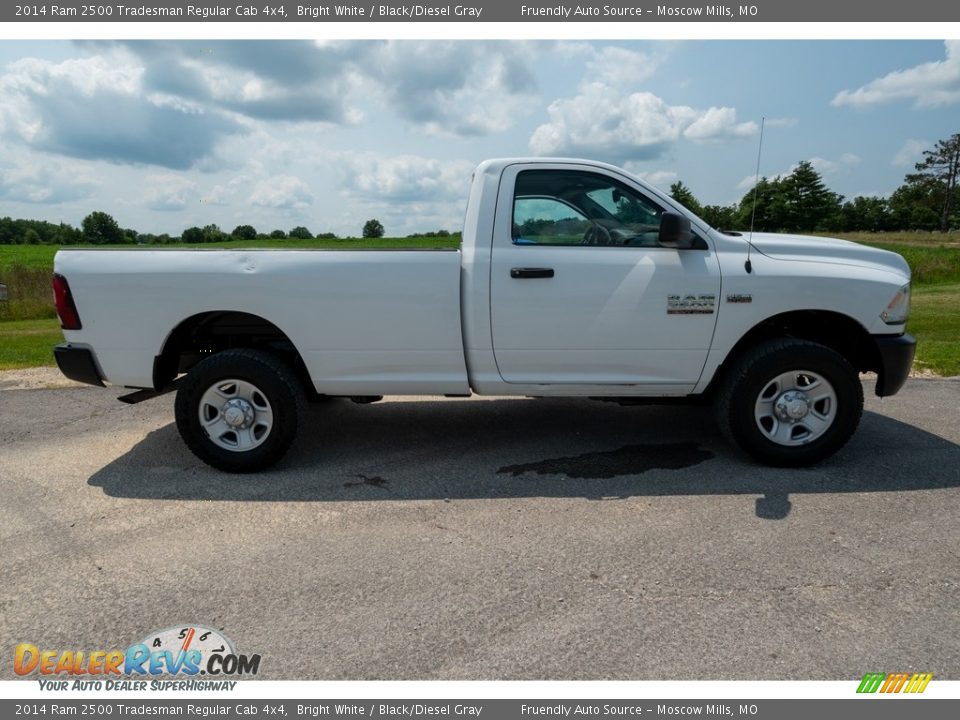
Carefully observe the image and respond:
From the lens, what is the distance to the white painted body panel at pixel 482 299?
4078 millimetres

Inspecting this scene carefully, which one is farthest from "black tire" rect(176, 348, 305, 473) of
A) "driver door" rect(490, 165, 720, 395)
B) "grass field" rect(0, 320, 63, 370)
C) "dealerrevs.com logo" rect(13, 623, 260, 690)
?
"grass field" rect(0, 320, 63, 370)

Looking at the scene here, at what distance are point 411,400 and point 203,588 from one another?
A: 10.9 feet

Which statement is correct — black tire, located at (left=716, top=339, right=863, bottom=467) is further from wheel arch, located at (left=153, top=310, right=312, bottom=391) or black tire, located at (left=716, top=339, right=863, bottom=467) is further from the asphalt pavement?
wheel arch, located at (left=153, top=310, right=312, bottom=391)

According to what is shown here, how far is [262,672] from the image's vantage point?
7.85 feet

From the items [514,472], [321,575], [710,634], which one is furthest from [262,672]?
[514,472]

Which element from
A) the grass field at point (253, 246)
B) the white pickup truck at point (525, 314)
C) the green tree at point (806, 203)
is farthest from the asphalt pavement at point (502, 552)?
the green tree at point (806, 203)

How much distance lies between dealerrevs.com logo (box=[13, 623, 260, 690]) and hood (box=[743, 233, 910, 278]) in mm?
3877

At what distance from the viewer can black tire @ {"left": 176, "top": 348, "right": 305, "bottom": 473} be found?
4156 millimetres

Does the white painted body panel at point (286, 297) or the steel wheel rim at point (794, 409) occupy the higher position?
the white painted body panel at point (286, 297)

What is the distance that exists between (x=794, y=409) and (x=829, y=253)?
1.09m

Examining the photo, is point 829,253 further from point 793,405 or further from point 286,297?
point 286,297

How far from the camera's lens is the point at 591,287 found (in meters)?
4.07

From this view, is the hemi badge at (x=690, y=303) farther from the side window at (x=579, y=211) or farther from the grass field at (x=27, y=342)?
the grass field at (x=27, y=342)

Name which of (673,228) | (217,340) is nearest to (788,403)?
(673,228)
